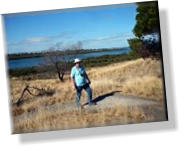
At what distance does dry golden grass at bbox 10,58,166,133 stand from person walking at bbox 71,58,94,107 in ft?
0.17

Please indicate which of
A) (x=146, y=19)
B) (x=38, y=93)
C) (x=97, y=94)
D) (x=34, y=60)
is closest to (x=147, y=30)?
(x=146, y=19)

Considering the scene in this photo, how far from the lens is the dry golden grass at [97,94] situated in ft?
14.7

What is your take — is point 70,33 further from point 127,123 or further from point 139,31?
point 127,123

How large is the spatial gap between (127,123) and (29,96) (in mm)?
1294

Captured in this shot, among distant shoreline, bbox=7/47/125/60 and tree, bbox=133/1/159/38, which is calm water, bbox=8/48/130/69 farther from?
tree, bbox=133/1/159/38

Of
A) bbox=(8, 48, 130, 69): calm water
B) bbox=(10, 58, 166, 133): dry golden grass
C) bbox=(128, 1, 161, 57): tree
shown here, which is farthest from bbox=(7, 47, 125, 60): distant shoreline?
bbox=(128, 1, 161, 57): tree

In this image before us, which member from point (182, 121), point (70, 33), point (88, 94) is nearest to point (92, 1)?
point (70, 33)

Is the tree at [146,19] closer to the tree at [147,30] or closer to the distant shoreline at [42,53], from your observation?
the tree at [147,30]

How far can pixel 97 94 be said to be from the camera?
4.55 meters

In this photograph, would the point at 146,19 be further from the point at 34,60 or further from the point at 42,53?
the point at 34,60

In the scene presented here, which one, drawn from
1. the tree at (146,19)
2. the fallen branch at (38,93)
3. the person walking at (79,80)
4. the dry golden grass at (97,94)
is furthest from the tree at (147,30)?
the fallen branch at (38,93)

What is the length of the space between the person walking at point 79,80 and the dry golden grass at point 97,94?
0.05 metres

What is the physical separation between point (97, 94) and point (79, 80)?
0.96 ft

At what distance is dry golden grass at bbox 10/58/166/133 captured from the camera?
4.49 m
